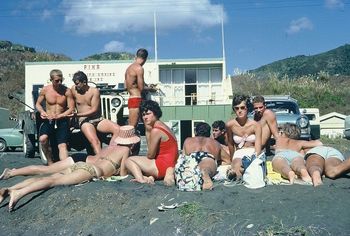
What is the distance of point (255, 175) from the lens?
24.3ft

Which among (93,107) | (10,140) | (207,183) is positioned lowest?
(10,140)

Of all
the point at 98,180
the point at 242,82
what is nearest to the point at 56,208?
the point at 98,180

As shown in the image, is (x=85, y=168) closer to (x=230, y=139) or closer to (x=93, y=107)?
(x=93, y=107)

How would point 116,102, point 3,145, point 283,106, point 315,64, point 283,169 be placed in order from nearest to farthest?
point 283,169
point 116,102
point 283,106
point 3,145
point 315,64

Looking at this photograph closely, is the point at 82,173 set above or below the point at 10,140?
above

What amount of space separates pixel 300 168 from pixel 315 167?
0.70ft

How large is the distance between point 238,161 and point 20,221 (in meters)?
3.38

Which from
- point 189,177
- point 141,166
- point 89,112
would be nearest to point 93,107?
point 89,112

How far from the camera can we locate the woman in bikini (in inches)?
345

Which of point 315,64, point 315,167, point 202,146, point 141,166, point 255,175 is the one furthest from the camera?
point 315,64

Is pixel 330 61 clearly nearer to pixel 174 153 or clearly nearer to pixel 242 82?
pixel 242 82

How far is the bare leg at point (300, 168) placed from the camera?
7.68m

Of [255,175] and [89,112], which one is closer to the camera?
[255,175]

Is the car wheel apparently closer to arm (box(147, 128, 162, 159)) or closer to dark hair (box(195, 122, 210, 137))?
dark hair (box(195, 122, 210, 137))
